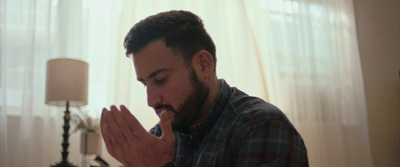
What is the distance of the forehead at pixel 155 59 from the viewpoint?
1009 mm

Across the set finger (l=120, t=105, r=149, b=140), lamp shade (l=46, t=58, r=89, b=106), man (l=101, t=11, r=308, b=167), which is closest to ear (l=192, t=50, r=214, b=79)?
man (l=101, t=11, r=308, b=167)

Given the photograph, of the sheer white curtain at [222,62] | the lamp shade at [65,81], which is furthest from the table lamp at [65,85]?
the sheer white curtain at [222,62]

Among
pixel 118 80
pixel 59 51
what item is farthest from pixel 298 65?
pixel 59 51

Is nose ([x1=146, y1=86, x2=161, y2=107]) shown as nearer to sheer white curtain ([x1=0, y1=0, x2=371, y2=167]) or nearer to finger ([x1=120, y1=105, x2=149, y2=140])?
finger ([x1=120, y1=105, x2=149, y2=140])

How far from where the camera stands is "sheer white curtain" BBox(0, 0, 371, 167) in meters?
2.00

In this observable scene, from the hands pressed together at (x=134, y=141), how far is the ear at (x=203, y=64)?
20 cm

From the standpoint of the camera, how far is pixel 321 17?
3.01 metres

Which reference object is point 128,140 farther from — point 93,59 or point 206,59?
point 93,59

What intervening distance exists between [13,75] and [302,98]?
1.87 metres

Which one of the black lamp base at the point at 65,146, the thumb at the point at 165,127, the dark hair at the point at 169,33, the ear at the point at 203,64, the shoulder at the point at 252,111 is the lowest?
the black lamp base at the point at 65,146

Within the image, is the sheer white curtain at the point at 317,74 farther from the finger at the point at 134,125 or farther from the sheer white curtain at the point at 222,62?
the finger at the point at 134,125

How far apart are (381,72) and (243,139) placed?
2.90 metres

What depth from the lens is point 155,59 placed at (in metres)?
1.01

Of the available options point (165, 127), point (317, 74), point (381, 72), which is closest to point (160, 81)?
point (165, 127)
